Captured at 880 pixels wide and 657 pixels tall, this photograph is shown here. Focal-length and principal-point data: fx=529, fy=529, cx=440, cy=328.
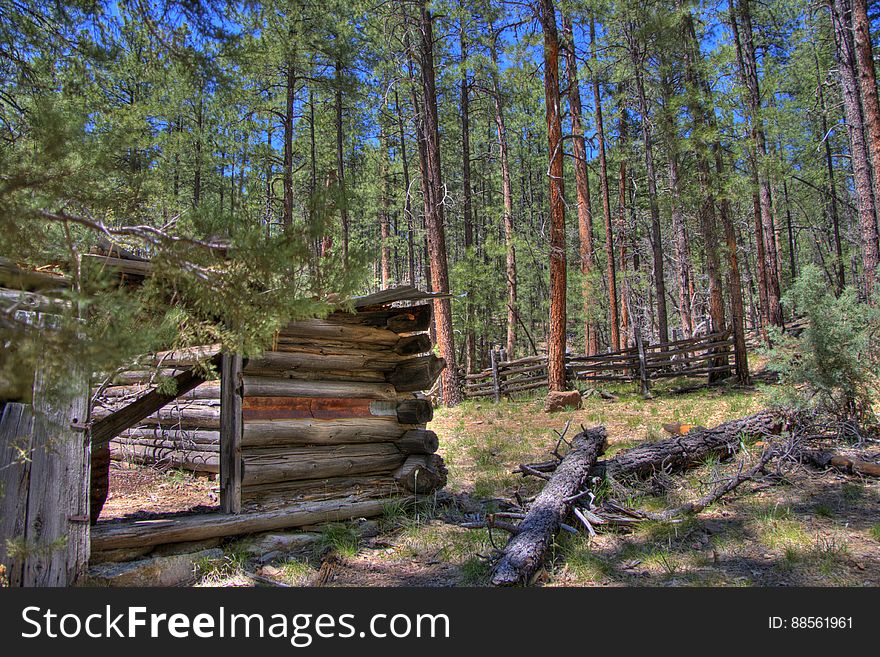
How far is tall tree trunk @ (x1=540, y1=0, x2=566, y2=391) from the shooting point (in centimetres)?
1178

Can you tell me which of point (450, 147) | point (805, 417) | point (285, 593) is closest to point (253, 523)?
point (285, 593)

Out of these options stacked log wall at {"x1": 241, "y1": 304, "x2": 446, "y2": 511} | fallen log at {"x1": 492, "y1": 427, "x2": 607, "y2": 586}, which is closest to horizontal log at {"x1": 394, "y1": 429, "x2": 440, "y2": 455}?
stacked log wall at {"x1": 241, "y1": 304, "x2": 446, "y2": 511}

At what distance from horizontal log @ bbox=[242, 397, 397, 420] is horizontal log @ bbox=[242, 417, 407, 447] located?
7 cm

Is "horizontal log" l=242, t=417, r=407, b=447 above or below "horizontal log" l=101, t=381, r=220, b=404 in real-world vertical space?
below

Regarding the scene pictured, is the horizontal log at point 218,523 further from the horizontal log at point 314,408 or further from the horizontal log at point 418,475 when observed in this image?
the horizontal log at point 314,408

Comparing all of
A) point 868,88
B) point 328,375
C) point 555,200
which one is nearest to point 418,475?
point 328,375

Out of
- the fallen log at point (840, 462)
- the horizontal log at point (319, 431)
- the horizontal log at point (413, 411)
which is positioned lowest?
the fallen log at point (840, 462)

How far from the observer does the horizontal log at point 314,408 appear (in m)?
5.58

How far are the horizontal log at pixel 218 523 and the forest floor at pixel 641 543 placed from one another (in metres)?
0.17

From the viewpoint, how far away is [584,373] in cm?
1590

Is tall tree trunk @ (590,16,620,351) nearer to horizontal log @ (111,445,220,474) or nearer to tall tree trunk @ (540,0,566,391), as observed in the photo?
tall tree trunk @ (540,0,566,391)

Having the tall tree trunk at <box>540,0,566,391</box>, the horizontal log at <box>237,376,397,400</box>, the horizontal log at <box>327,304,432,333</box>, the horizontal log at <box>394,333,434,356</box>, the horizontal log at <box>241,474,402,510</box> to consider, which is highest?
the tall tree trunk at <box>540,0,566,391</box>

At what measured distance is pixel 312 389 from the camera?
5961 mm

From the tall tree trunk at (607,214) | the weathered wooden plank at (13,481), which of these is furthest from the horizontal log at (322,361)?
the tall tree trunk at (607,214)
